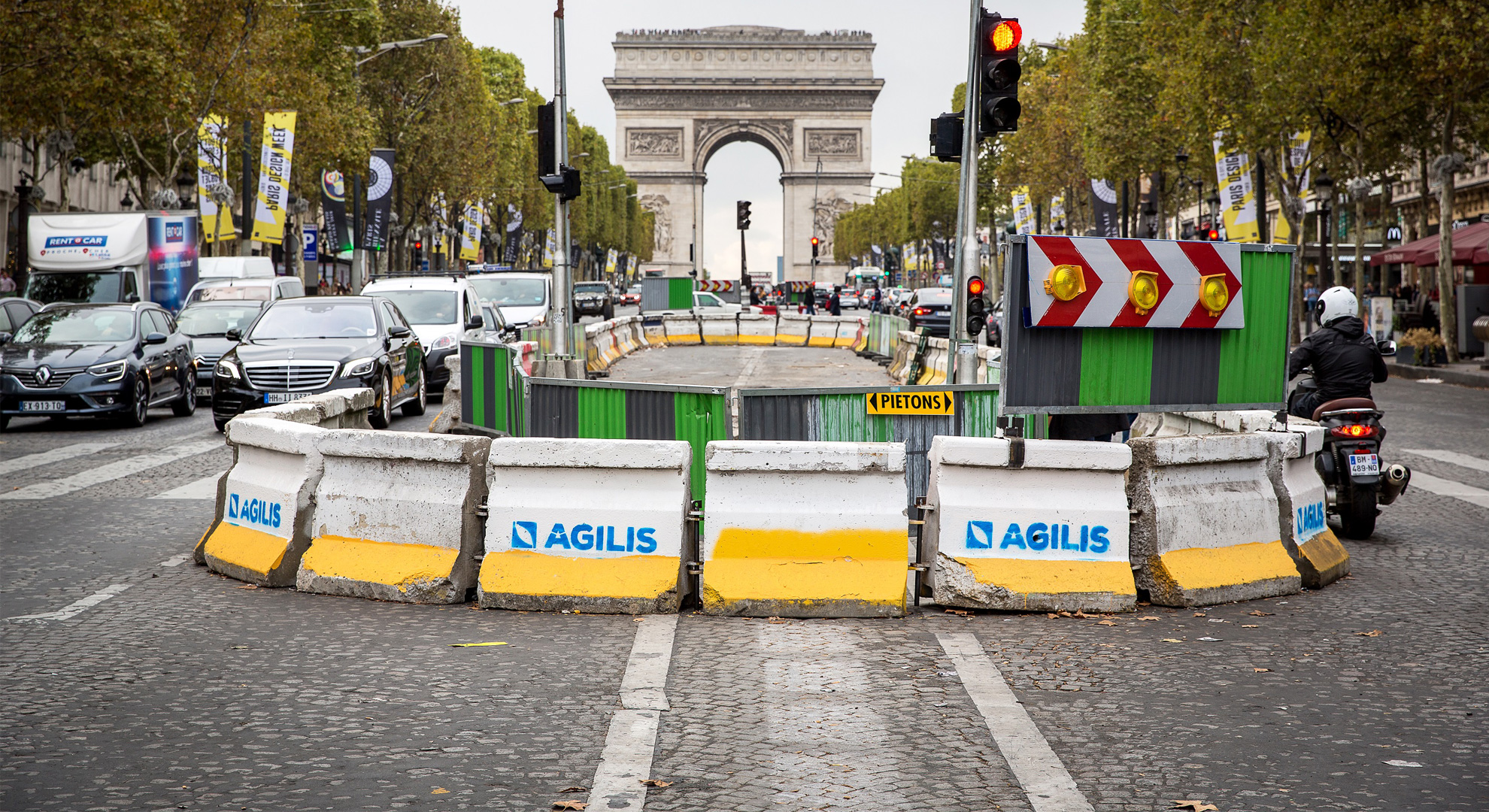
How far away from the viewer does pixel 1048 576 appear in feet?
23.6

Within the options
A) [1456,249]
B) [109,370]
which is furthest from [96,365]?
[1456,249]

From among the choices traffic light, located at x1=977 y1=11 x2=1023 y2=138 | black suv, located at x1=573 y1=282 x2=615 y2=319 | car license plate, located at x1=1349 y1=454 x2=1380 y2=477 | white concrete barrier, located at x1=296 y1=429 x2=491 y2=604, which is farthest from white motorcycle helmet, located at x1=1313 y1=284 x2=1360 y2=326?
black suv, located at x1=573 y1=282 x2=615 y2=319

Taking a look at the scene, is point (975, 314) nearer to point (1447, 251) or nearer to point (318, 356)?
point (318, 356)

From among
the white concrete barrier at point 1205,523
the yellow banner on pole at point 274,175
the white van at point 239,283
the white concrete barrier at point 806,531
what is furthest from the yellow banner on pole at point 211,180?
the white concrete barrier at point 1205,523

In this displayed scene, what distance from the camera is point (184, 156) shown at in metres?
41.6

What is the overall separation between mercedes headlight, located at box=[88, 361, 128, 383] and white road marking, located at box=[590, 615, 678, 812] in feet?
40.9

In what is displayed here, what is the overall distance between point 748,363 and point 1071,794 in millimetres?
27500

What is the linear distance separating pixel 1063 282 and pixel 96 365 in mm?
12861

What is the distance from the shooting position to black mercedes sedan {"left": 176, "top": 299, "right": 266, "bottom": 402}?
21766 millimetres

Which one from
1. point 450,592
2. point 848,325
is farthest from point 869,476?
point 848,325

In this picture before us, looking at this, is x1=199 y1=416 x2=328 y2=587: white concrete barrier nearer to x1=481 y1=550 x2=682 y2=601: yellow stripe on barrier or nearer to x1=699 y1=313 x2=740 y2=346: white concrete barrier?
x1=481 y1=550 x2=682 y2=601: yellow stripe on barrier

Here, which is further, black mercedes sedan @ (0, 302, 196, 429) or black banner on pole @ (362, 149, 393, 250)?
black banner on pole @ (362, 149, 393, 250)

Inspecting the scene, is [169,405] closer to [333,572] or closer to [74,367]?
[74,367]

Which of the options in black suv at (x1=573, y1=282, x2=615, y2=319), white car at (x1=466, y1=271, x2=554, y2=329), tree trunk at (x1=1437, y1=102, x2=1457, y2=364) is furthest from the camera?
black suv at (x1=573, y1=282, x2=615, y2=319)
